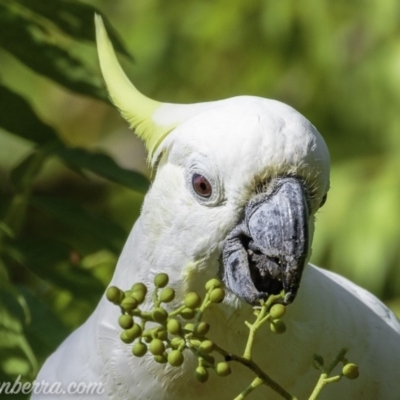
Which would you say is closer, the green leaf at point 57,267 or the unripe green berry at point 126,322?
the unripe green berry at point 126,322

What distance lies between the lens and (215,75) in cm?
461

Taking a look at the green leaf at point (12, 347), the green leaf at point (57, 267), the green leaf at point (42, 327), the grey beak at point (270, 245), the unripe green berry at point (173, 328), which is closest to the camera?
the unripe green berry at point (173, 328)

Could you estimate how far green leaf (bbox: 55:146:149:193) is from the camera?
6.60ft

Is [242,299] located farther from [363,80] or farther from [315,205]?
[363,80]

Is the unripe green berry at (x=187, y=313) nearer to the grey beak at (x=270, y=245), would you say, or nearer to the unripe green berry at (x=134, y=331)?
the unripe green berry at (x=134, y=331)

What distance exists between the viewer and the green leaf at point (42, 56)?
82.2 inches

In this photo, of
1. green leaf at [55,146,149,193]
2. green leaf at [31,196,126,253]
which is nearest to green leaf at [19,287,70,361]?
green leaf at [31,196,126,253]

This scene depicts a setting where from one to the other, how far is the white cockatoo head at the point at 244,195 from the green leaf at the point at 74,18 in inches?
16.5

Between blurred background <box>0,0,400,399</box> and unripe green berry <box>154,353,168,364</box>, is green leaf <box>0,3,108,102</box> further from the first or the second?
unripe green berry <box>154,353,168,364</box>

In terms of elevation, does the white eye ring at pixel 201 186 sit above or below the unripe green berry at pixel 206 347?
above

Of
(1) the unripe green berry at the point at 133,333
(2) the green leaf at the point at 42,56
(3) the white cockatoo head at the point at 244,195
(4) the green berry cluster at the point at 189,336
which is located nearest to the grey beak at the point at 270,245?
(3) the white cockatoo head at the point at 244,195

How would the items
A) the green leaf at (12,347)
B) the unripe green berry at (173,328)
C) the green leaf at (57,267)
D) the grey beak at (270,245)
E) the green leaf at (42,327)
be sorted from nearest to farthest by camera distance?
the unripe green berry at (173,328) → the grey beak at (270,245) → the green leaf at (12,347) → the green leaf at (42,327) → the green leaf at (57,267)

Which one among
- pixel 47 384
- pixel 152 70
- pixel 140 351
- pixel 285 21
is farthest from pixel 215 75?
pixel 140 351

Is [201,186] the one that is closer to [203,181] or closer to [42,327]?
[203,181]
